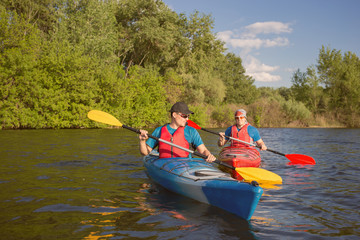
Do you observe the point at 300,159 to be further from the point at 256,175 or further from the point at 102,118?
the point at 102,118

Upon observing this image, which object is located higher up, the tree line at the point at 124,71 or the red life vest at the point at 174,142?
the tree line at the point at 124,71

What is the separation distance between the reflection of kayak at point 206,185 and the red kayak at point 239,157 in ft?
4.77

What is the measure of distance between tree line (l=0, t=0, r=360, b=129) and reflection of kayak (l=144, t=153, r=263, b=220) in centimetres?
1609

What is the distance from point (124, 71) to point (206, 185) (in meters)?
23.2

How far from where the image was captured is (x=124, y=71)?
26062 millimetres

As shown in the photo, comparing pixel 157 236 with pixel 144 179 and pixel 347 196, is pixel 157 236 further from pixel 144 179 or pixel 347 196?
pixel 347 196

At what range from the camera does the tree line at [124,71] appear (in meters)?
19.1

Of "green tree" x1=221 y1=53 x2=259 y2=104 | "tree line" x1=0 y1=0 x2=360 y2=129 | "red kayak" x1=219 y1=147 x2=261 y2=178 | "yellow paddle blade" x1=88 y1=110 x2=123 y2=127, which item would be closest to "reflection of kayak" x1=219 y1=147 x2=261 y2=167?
"red kayak" x1=219 y1=147 x2=261 y2=178

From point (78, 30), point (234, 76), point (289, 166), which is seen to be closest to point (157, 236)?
point (289, 166)

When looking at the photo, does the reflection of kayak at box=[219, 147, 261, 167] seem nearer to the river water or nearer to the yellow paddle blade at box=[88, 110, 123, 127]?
the river water

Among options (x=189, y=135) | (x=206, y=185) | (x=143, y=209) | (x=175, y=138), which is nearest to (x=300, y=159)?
(x=189, y=135)

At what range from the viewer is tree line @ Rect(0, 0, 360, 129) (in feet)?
62.7

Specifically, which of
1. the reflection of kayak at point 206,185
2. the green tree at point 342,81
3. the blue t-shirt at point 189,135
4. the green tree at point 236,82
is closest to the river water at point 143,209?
the reflection of kayak at point 206,185

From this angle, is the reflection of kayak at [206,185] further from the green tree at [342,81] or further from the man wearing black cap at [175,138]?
the green tree at [342,81]
